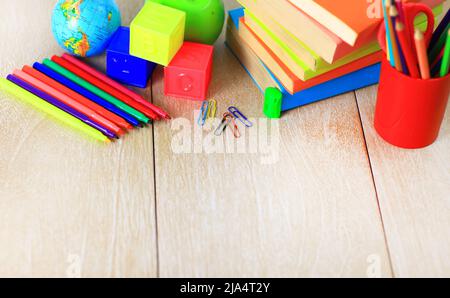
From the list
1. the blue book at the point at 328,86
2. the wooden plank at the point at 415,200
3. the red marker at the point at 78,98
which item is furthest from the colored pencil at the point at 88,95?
the wooden plank at the point at 415,200

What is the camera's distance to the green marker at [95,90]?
97 cm

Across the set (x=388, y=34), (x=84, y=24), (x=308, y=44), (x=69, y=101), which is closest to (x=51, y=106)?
(x=69, y=101)

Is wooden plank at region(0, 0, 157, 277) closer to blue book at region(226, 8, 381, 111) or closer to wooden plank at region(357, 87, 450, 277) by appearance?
blue book at region(226, 8, 381, 111)

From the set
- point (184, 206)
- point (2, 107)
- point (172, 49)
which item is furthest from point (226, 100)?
point (2, 107)

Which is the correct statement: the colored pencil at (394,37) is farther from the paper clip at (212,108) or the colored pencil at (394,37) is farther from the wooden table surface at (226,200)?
the paper clip at (212,108)

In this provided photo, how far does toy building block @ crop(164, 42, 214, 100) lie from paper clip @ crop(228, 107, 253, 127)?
0.16ft

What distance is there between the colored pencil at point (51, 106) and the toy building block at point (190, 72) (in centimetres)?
13

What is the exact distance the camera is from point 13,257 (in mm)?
806

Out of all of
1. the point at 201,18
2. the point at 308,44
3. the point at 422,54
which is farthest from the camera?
the point at 201,18

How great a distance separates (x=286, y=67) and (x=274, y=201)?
21 centimetres

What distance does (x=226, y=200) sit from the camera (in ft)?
2.89

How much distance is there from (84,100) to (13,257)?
261mm

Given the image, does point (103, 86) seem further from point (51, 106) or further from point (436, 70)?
point (436, 70)
